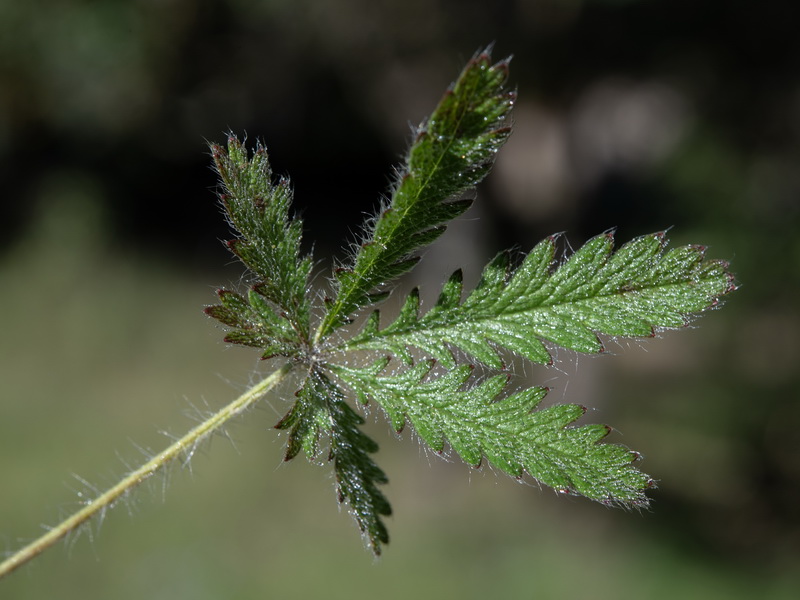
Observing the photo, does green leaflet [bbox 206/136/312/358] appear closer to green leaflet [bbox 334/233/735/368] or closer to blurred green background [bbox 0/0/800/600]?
green leaflet [bbox 334/233/735/368]

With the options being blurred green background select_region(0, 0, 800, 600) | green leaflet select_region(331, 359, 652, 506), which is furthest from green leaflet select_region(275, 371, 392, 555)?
blurred green background select_region(0, 0, 800, 600)

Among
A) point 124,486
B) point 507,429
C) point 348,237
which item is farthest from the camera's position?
point 348,237

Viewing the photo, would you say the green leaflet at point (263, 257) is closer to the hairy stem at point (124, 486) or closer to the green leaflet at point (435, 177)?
the green leaflet at point (435, 177)

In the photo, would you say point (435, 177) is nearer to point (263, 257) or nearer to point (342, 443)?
point (263, 257)

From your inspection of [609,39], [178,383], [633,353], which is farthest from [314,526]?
[609,39]

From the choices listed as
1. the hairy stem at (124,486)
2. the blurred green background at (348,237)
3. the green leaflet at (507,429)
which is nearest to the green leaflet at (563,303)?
the green leaflet at (507,429)

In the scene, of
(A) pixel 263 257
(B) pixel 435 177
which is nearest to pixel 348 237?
(A) pixel 263 257

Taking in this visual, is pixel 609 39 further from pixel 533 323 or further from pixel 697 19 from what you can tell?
pixel 533 323

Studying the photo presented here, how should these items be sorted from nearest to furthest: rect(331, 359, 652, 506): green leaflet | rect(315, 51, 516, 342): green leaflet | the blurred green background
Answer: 1. rect(315, 51, 516, 342): green leaflet
2. rect(331, 359, 652, 506): green leaflet
3. the blurred green background
